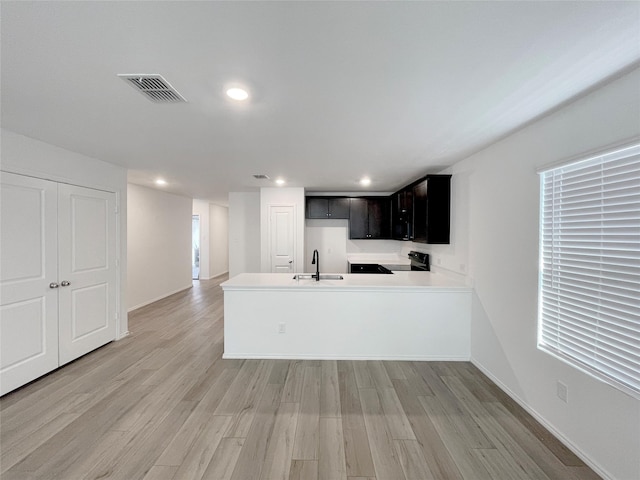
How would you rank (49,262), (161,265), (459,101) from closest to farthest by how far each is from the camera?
(459,101) → (49,262) → (161,265)

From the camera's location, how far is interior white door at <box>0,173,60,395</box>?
8.09 ft

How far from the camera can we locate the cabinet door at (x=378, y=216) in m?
5.64

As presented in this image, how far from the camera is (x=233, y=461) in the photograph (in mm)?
1746

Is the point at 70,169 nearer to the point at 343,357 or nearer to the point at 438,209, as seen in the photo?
the point at 343,357

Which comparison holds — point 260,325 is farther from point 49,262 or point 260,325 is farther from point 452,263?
point 452,263

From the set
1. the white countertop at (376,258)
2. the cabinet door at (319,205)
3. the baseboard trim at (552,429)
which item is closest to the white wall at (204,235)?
the cabinet door at (319,205)

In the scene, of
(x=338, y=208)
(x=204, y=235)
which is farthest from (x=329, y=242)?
(x=204, y=235)

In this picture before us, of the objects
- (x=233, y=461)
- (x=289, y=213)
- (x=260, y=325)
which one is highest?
(x=289, y=213)

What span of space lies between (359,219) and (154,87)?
4412 mm

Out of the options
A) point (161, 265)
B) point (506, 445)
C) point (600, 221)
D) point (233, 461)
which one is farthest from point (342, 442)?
point (161, 265)

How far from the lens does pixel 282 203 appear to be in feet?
17.8

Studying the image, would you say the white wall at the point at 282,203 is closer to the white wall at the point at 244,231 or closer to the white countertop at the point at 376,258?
the white wall at the point at 244,231

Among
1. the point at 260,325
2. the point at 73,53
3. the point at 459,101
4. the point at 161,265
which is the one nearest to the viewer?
the point at 73,53

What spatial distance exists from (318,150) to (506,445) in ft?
9.84
